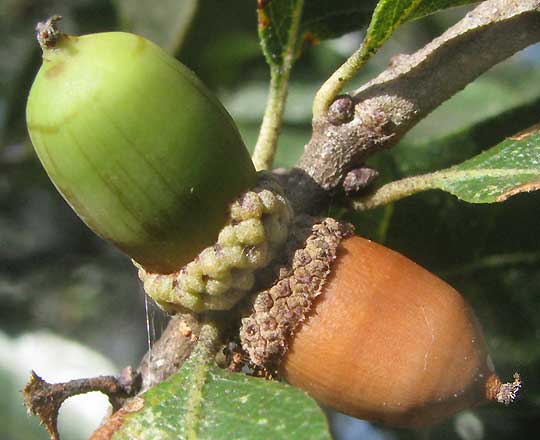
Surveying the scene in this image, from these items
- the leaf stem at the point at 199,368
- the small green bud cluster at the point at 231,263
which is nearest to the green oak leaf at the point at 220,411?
the leaf stem at the point at 199,368

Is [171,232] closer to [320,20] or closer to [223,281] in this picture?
[223,281]

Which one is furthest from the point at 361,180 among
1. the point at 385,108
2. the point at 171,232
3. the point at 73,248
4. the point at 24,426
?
the point at 73,248

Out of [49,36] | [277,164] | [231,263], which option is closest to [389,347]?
[231,263]

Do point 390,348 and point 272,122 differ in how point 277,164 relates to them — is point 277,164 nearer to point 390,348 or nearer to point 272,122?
point 272,122

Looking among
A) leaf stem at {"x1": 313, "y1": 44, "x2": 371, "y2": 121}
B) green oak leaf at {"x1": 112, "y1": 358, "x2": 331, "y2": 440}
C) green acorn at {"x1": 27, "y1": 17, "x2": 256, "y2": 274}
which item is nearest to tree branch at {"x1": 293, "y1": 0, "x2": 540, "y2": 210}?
leaf stem at {"x1": 313, "y1": 44, "x2": 371, "y2": 121}

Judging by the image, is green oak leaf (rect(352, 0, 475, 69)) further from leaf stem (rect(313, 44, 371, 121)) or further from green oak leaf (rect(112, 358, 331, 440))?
green oak leaf (rect(112, 358, 331, 440))
